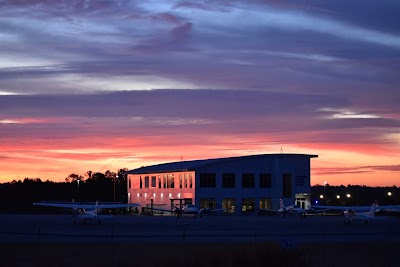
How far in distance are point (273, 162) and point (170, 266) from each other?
71.0m

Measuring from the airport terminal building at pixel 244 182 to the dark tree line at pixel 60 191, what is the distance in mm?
38226

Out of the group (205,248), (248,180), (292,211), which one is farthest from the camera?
(248,180)

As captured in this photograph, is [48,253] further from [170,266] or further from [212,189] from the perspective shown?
[212,189]

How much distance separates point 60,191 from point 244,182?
57.6 m

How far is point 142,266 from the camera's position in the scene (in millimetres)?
27859

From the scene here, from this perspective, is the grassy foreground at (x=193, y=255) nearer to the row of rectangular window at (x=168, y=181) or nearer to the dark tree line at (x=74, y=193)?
the row of rectangular window at (x=168, y=181)

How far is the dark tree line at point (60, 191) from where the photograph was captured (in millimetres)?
138750

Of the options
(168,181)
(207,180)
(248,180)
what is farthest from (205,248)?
(168,181)

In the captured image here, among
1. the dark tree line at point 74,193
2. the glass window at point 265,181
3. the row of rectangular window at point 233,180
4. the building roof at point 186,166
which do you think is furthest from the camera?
the dark tree line at point 74,193

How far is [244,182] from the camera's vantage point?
96.3 metres

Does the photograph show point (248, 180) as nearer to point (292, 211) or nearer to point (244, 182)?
point (244, 182)

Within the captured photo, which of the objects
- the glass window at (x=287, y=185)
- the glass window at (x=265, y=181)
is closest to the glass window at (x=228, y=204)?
the glass window at (x=265, y=181)

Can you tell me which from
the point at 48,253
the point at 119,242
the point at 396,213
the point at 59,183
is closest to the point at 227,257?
the point at 48,253

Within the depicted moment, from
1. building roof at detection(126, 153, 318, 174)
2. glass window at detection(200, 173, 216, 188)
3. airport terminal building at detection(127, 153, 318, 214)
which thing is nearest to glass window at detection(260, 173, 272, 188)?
airport terminal building at detection(127, 153, 318, 214)
